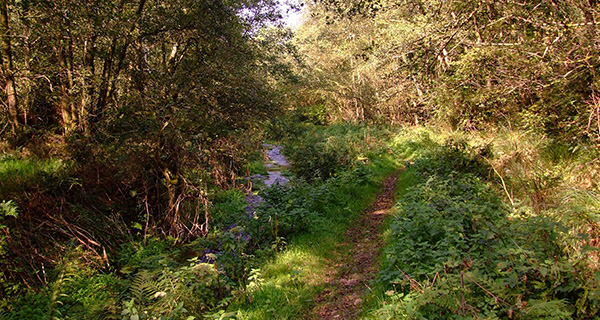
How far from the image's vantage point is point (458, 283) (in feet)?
11.3

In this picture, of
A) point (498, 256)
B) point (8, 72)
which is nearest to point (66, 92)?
point (8, 72)

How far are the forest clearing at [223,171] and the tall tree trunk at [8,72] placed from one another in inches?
1.9

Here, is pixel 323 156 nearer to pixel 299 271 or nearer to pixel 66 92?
Result: pixel 299 271

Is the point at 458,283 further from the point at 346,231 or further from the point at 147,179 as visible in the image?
the point at 147,179

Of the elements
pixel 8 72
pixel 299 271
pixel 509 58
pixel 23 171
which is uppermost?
pixel 509 58

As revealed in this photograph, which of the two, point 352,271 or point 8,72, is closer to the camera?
point 352,271

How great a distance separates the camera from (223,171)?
10438 millimetres

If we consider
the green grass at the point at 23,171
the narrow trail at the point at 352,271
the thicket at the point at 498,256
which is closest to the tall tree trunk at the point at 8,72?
the green grass at the point at 23,171

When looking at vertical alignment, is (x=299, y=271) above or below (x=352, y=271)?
above

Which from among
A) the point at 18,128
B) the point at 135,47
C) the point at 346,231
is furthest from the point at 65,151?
the point at 346,231

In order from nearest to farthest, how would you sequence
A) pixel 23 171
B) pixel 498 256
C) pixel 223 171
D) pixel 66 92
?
pixel 498 256 < pixel 23 171 < pixel 66 92 < pixel 223 171

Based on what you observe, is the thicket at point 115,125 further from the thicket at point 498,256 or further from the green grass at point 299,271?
the thicket at point 498,256

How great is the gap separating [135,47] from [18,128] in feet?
11.7

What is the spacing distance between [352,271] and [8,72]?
7.88 meters
